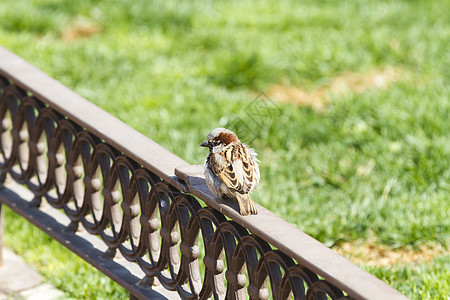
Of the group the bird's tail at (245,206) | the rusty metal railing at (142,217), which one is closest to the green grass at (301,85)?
the rusty metal railing at (142,217)

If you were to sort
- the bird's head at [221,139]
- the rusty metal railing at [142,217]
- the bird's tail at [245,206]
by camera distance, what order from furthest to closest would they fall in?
the bird's head at [221,139]
the bird's tail at [245,206]
the rusty metal railing at [142,217]

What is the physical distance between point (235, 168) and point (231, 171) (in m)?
0.02

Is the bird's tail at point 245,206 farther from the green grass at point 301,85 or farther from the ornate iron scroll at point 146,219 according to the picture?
the green grass at point 301,85

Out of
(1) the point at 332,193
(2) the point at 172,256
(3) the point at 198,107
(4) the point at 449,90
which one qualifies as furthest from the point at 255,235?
(4) the point at 449,90

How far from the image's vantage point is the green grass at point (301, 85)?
14.9 ft

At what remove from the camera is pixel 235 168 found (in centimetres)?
266

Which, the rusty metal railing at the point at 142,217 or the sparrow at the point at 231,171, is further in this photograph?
the sparrow at the point at 231,171

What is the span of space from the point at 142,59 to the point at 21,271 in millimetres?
2862

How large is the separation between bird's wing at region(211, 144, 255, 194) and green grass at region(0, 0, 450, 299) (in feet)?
4.48

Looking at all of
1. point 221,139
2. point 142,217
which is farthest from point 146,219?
point 221,139

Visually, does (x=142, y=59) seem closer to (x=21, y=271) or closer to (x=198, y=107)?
(x=198, y=107)

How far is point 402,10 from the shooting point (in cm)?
789

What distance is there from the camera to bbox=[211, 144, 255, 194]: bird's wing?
2.62 m

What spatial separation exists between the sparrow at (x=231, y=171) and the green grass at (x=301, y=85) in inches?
53.6
